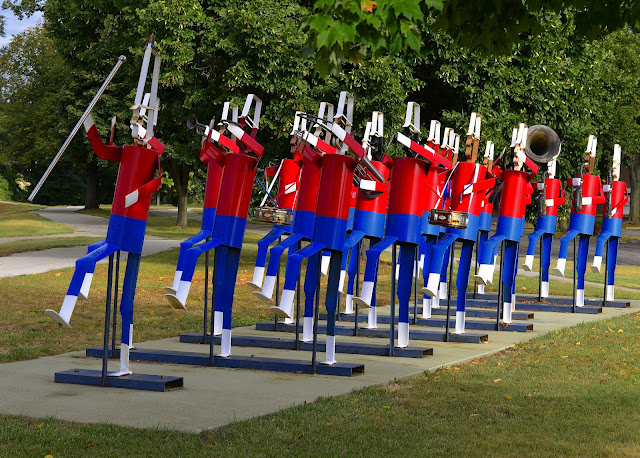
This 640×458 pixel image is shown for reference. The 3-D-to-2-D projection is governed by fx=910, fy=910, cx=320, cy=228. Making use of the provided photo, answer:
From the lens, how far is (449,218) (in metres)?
10.2

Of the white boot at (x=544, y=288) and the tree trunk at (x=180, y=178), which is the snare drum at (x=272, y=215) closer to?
the white boot at (x=544, y=288)

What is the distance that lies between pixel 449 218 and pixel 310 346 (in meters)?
2.19

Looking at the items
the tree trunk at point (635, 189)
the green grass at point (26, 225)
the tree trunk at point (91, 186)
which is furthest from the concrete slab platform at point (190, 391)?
the tree trunk at point (635, 189)

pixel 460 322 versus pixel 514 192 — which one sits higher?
pixel 514 192

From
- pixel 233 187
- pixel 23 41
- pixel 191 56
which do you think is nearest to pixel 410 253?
pixel 233 187

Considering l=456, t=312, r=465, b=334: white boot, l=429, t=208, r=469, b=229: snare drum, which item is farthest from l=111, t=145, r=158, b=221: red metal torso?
l=456, t=312, r=465, b=334: white boot

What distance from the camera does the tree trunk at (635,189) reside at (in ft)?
165

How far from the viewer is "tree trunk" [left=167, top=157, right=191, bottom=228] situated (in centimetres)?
3685

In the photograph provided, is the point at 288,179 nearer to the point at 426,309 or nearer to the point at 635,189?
the point at 426,309

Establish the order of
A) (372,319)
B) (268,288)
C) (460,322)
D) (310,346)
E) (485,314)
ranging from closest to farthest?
1. (268,288)
2. (310,346)
3. (460,322)
4. (372,319)
5. (485,314)

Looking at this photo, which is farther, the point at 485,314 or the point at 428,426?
the point at 485,314

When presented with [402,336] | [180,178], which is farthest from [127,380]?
[180,178]

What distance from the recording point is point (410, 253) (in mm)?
10156

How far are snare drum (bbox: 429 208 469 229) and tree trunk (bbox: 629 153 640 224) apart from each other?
42.1 meters
